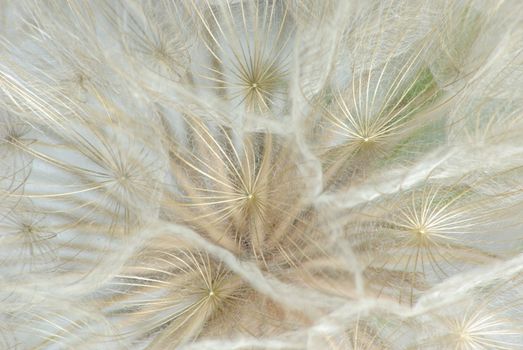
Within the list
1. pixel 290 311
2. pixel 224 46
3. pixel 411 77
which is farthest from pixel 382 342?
pixel 224 46

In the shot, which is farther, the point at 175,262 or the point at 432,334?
the point at 175,262

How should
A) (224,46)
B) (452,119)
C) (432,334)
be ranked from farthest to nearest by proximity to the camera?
(224,46)
(452,119)
(432,334)

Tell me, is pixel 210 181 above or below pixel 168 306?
above

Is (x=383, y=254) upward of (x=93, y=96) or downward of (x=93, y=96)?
downward

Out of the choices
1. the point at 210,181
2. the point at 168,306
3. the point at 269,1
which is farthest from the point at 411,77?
the point at 168,306

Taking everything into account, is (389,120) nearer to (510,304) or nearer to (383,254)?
(383,254)

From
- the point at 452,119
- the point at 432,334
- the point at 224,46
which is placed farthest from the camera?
the point at 224,46

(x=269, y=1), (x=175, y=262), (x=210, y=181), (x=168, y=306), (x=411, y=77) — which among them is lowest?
(x=168, y=306)

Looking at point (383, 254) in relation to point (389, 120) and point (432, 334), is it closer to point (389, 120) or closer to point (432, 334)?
point (432, 334)

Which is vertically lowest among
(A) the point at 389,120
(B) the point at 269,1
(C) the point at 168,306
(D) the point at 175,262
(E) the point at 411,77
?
(C) the point at 168,306
